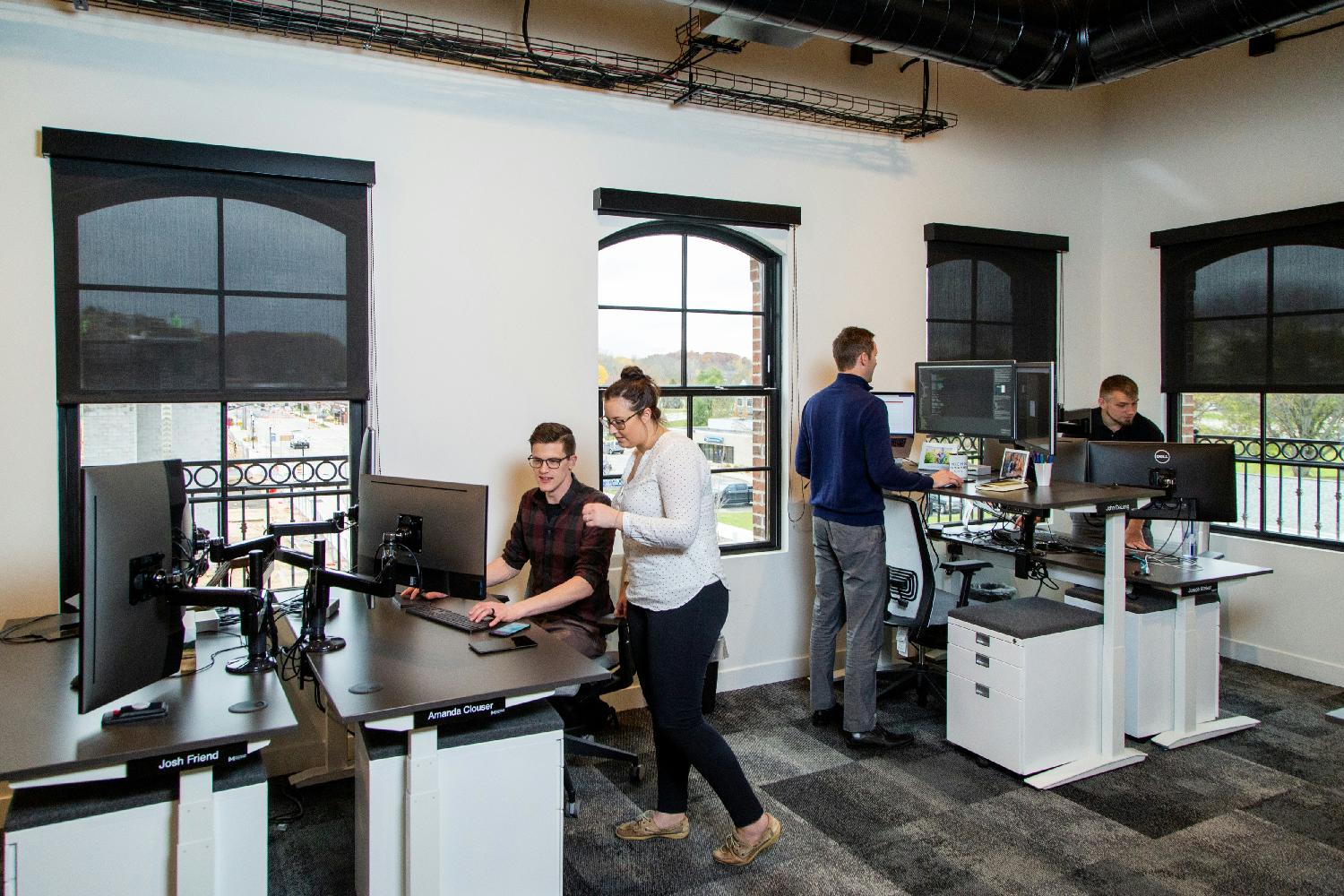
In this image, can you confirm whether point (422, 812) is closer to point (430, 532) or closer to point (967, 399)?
point (430, 532)

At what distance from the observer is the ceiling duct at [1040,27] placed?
3.20 meters

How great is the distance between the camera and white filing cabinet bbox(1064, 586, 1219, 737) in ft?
11.9

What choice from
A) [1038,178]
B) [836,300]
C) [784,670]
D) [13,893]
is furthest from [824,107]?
[13,893]

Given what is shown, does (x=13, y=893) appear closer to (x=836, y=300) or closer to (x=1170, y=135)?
(x=836, y=300)

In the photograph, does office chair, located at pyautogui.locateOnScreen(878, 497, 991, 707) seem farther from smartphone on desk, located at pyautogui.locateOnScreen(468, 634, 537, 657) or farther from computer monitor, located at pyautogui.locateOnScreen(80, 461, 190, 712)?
computer monitor, located at pyautogui.locateOnScreen(80, 461, 190, 712)

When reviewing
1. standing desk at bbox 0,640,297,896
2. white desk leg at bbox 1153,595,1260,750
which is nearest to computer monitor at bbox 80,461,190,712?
standing desk at bbox 0,640,297,896

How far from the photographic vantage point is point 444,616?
9.37 ft

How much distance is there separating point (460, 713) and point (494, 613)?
0.63 meters

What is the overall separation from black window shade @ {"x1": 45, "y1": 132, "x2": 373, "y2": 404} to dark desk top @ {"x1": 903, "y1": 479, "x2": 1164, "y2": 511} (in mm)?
2430

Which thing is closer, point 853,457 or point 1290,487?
point 853,457

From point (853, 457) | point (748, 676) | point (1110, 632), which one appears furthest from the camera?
point (748, 676)

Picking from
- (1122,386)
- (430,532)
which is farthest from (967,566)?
(430,532)

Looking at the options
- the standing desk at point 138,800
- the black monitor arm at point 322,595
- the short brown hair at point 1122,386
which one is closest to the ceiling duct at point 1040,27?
the short brown hair at point 1122,386

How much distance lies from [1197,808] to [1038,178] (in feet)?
11.7
